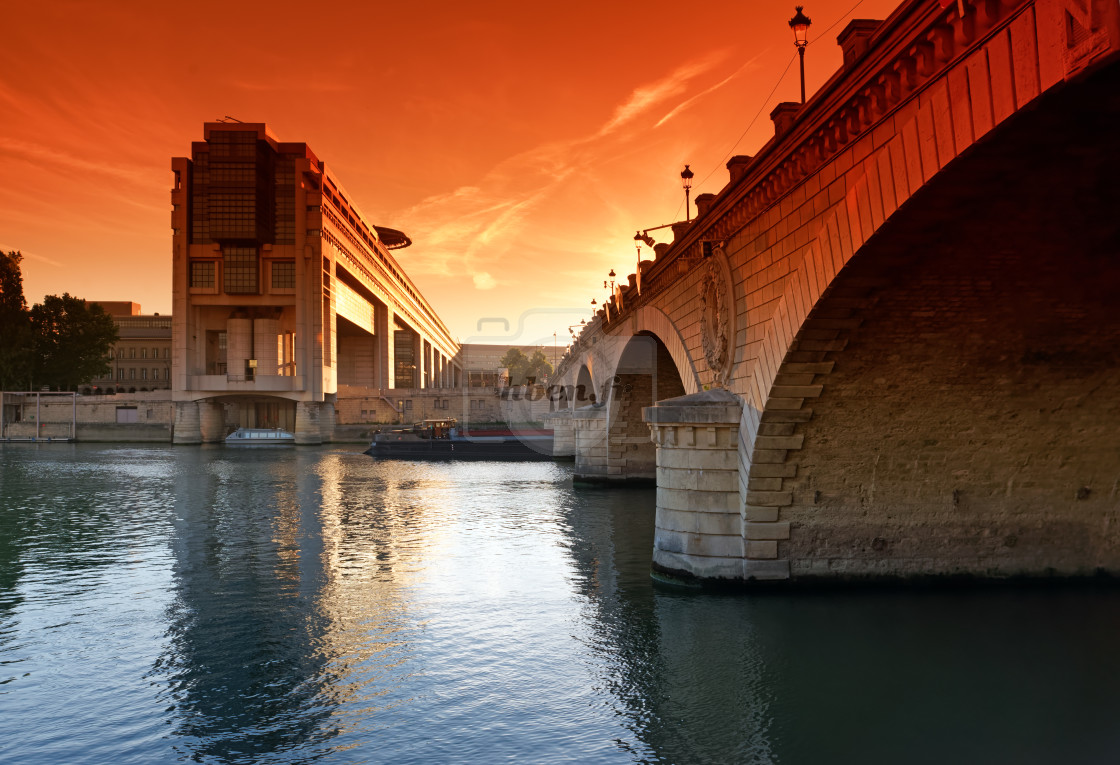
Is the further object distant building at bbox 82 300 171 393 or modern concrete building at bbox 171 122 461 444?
distant building at bbox 82 300 171 393

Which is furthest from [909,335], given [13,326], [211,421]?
[13,326]

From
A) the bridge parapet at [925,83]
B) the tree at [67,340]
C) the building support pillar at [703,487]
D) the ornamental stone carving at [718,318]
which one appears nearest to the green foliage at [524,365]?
the tree at [67,340]

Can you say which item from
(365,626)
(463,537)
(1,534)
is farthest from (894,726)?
(1,534)

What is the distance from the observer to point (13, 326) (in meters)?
84.7

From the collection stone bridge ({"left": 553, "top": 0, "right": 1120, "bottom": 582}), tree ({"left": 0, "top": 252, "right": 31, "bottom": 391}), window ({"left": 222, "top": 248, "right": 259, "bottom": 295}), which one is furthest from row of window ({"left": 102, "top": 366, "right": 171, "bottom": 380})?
stone bridge ({"left": 553, "top": 0, "right": 1120, "bottom": 582})

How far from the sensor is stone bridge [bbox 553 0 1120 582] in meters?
8.33

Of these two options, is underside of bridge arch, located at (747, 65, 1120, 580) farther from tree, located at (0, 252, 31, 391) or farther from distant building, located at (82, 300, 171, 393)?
distant building, located at (82, 300, 171, 393)

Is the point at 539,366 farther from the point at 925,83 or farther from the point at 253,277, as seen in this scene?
the point at 925,83

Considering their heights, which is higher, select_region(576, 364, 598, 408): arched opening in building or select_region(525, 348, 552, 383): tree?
select_region(525, 348, 552, 383): tree

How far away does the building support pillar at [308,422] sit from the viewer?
7969cm

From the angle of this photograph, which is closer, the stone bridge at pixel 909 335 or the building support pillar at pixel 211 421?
the stone bridge at pixel 909 335

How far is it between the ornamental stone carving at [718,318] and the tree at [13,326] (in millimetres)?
91008

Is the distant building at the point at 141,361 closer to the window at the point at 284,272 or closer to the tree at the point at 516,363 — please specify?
the window at the point at 284,272

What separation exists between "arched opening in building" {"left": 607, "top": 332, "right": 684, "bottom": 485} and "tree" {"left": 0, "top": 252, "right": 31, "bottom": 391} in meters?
77.8
